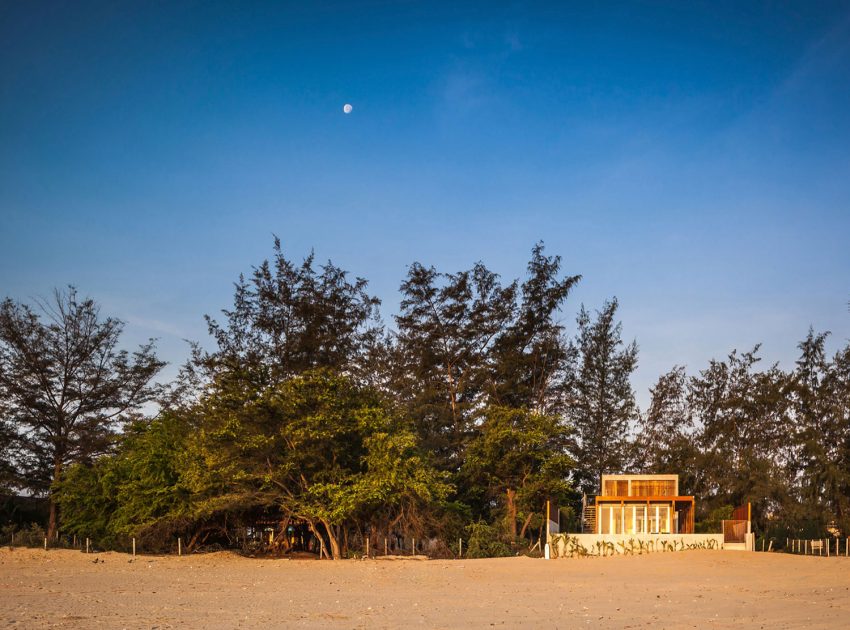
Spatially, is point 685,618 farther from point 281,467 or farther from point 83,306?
point 83,306

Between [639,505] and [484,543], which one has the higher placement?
[639,505]

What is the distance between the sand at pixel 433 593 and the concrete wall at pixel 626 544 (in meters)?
3.54

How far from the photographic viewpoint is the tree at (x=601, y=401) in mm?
45500

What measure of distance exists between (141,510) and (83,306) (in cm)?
1394

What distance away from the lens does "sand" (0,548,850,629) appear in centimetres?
1146

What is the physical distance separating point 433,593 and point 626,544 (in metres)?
16.4

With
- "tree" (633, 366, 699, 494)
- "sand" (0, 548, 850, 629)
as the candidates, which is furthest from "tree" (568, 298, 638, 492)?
"sand" (0, 548, 850, 629)

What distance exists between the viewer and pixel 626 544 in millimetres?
30188

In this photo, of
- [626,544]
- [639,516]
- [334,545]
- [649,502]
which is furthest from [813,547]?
[334,545]

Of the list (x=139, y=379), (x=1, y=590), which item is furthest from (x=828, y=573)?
(x=139, y=379)

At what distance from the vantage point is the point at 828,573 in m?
20.6

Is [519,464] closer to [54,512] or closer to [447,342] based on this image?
[447,342]

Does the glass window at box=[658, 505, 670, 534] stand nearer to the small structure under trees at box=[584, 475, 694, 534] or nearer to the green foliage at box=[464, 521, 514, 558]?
the small structure under trees at box=[584, 475, 694, 534]

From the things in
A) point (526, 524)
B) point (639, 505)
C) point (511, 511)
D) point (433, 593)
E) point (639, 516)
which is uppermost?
point (639, 505)
